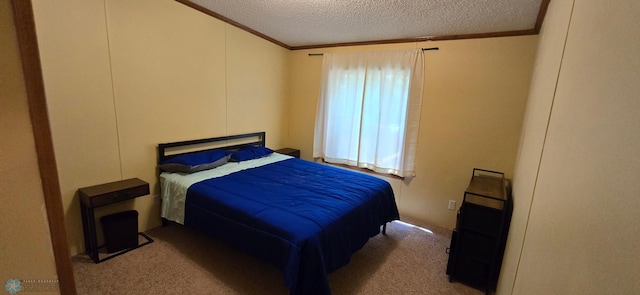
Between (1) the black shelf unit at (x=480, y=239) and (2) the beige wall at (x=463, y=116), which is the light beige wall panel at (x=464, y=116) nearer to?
(2) the beige wall at (x=463, y=116)

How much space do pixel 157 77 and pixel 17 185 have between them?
2.46 meters

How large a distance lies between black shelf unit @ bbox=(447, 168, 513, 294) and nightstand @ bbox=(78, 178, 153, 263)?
2.94m

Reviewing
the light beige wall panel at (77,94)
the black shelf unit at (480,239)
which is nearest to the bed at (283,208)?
the light beige wall panel at (77,94)

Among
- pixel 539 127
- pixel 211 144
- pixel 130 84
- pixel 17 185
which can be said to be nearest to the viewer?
pixel 17 185

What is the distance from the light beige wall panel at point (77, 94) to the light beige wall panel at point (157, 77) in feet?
0.33

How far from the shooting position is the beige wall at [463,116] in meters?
2.77

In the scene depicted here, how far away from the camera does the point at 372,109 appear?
3617 mm

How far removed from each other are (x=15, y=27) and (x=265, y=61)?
352cm

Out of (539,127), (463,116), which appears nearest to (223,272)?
(539,127)

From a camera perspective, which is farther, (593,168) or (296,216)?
(296,216)

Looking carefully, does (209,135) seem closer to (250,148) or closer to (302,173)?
(250,148)

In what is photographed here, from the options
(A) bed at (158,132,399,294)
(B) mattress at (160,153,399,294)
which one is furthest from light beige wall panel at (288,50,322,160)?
(B) mattress at (160,153,399,294)

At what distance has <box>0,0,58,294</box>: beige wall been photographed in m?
0.55

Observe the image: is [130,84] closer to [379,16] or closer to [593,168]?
[379,16]
